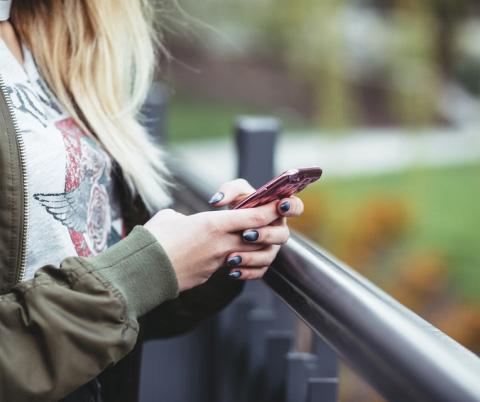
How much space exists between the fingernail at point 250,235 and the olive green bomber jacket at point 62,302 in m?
0.12

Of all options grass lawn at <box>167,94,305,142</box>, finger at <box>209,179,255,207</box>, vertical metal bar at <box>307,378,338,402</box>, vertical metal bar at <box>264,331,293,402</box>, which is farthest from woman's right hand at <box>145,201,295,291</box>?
grass lawn at <box>167,94,305,142</box>

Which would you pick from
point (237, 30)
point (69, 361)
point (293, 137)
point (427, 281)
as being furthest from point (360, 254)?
point (237, 30)

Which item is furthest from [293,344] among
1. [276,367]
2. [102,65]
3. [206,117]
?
[206,117]

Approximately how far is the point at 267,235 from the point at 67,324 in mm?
331

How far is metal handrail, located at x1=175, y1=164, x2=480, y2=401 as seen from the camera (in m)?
0.70

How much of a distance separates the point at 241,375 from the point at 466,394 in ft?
3.73

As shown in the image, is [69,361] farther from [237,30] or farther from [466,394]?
[237,30]

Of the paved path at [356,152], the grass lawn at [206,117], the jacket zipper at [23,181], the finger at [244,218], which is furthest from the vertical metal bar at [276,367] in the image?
the grass lawn at [206,117]

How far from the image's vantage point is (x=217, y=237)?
106 cm

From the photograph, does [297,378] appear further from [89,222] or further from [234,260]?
[89,222]

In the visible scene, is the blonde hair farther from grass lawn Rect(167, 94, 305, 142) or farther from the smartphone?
grass lawn Rect(167, 94, 305, 142)

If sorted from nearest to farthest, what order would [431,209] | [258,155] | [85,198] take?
[85,198] < [258,155] < [431,209]

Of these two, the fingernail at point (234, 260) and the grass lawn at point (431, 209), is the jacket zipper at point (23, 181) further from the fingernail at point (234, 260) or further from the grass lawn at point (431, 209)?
the grass lawn at point (431, 209)

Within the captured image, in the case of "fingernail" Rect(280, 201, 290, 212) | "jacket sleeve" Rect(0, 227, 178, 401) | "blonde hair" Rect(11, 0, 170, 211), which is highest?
"blonde hair" Rect(11, 0, 170, 211)
